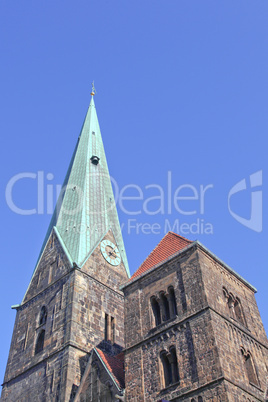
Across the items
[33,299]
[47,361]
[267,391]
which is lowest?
[267,391]

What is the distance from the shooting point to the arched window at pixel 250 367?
1931 cm

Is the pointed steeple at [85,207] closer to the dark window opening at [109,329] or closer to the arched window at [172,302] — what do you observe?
the dark window opening at [109,329]

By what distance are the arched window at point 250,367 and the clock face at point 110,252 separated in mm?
13662

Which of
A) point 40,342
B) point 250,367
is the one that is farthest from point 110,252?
point 250,367

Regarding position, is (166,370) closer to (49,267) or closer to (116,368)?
(116,368)

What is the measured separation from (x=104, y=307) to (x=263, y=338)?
10.1m

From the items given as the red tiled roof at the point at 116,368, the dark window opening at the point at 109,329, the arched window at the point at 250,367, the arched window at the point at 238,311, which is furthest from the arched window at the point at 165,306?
the dark window opening at the point at 109,329

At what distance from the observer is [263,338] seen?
22078 mm

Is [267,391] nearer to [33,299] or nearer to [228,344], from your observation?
[228,344]

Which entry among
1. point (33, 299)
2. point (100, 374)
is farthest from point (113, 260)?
point (100, 374)

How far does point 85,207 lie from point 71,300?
880cm

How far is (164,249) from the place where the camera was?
23.8 metres

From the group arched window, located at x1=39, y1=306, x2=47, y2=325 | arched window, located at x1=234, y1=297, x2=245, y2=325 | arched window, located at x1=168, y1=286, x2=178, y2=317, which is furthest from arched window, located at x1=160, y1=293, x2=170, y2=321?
arched window, located at x1=39, y1=306, x2=47, y2=325

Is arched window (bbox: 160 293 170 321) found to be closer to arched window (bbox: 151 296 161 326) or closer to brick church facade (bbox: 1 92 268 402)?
brick church facade (bbox: 1 92 268 402)
